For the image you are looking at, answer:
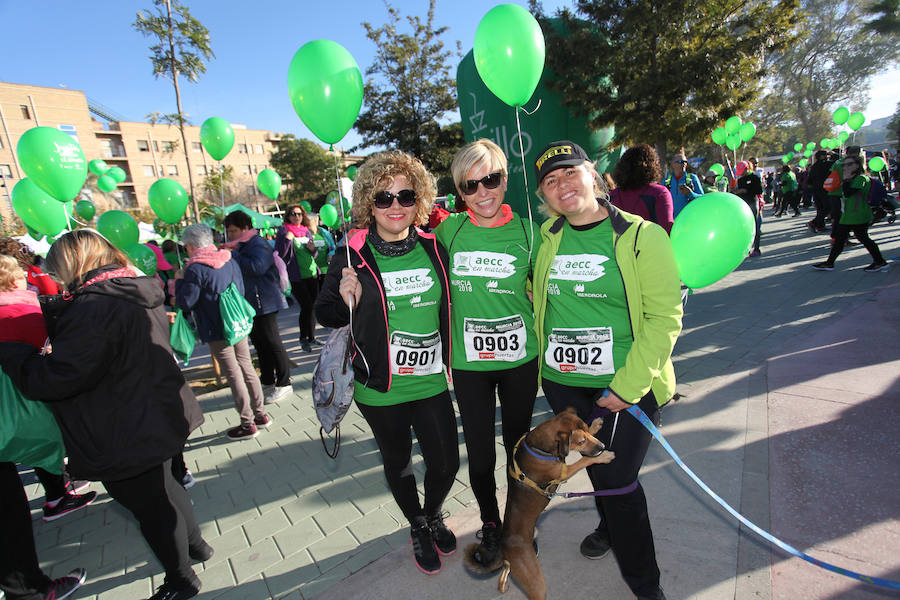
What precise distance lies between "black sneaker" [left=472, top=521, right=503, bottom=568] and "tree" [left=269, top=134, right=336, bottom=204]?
4540 centimetres

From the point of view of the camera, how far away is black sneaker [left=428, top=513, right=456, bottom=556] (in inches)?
91.8

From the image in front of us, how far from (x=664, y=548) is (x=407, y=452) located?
1460 mm

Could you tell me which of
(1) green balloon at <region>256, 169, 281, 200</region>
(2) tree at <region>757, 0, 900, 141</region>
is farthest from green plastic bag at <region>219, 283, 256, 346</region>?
(2) tree at <region>757, 0, 900, 141</region>

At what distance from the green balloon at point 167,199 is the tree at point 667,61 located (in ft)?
27.4

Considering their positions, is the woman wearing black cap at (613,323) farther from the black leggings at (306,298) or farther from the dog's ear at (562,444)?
the black leggings at (306,298)

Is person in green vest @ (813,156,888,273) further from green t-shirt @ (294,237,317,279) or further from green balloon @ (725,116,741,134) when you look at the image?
green t-shirt @ (294,237,317,279)

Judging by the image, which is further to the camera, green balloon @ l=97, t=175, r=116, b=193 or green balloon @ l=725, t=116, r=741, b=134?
green balloon @ l=725, t=116, r=741, b=134

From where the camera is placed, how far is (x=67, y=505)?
10.2 feet

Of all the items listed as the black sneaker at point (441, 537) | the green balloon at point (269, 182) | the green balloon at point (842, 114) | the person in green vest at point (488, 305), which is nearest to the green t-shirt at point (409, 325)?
the person in green vest at point (488, 305)

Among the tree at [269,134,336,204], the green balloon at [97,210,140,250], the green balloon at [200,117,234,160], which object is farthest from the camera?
the tree at [269,134,336,204]

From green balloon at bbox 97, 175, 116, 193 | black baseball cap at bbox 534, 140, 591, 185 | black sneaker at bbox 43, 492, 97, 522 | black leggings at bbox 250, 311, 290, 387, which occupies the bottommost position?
black sneaker at bbox 43, 492, 97, 522

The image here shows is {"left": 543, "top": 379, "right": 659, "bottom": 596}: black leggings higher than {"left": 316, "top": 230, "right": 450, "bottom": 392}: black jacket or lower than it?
lower

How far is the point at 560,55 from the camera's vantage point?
10.1m

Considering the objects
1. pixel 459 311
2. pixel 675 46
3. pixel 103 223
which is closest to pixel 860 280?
pixel 675 46
